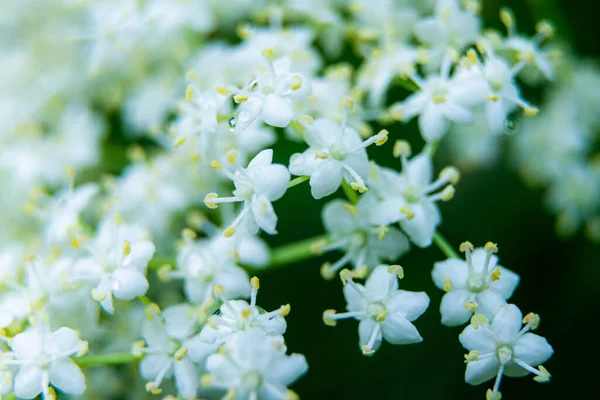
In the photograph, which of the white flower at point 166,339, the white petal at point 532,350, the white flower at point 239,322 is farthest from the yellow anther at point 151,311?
the white petal at point 532,350

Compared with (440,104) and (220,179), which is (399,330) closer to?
(440,104)

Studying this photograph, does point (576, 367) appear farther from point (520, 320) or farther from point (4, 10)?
point (4, 10)

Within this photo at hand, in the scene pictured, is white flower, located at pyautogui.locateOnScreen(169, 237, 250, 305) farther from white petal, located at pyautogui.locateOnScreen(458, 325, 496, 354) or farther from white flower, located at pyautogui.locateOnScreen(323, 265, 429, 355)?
white petal, located at pyautogui.locateOnScreen(458, 325, 496, 354)

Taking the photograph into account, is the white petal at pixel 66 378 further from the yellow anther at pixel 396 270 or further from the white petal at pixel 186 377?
the yellow anther at pixel 396 270

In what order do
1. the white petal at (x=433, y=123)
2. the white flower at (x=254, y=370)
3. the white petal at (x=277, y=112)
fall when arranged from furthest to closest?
the white petal at (x=433, y=123)
the white petal at (x=277, y=112)
the white flower at (x=254, y=370)

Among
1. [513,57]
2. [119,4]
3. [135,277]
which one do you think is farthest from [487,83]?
[119,4]

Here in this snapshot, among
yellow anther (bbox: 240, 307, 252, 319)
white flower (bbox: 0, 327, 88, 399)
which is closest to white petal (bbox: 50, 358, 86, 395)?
white flower (bbox: 0, 327, 88, 399)

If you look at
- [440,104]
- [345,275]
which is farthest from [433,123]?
[345,275]
